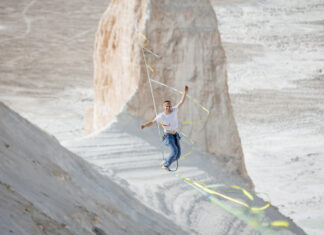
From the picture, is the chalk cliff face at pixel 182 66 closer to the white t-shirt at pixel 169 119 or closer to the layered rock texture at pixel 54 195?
the layered rock texture at pixel 54 195

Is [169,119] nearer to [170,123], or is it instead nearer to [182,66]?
[170,123]

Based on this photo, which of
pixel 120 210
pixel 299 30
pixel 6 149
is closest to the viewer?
pixel 6 149

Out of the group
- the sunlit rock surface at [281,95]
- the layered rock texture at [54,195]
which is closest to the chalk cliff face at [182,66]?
the layered rock texture at [54,195]

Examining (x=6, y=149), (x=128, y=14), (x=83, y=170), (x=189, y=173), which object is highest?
(x=128, y=14)

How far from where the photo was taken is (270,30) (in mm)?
27656

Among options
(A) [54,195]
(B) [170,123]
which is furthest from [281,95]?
(A) [54,195]

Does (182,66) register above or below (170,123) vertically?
above

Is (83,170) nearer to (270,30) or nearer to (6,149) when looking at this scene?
(6,149)

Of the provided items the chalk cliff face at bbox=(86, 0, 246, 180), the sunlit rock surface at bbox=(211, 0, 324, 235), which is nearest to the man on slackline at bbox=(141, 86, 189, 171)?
the chalk cliff face at bbox=(86, 0, 246, 180)

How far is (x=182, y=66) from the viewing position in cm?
828

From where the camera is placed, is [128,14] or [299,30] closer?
[128,14]

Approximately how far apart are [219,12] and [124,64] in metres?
24.6

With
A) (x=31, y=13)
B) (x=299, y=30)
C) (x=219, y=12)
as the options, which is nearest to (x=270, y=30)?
(x=299, y=30)

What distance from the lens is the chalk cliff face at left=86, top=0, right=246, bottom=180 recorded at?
26.8 feet
